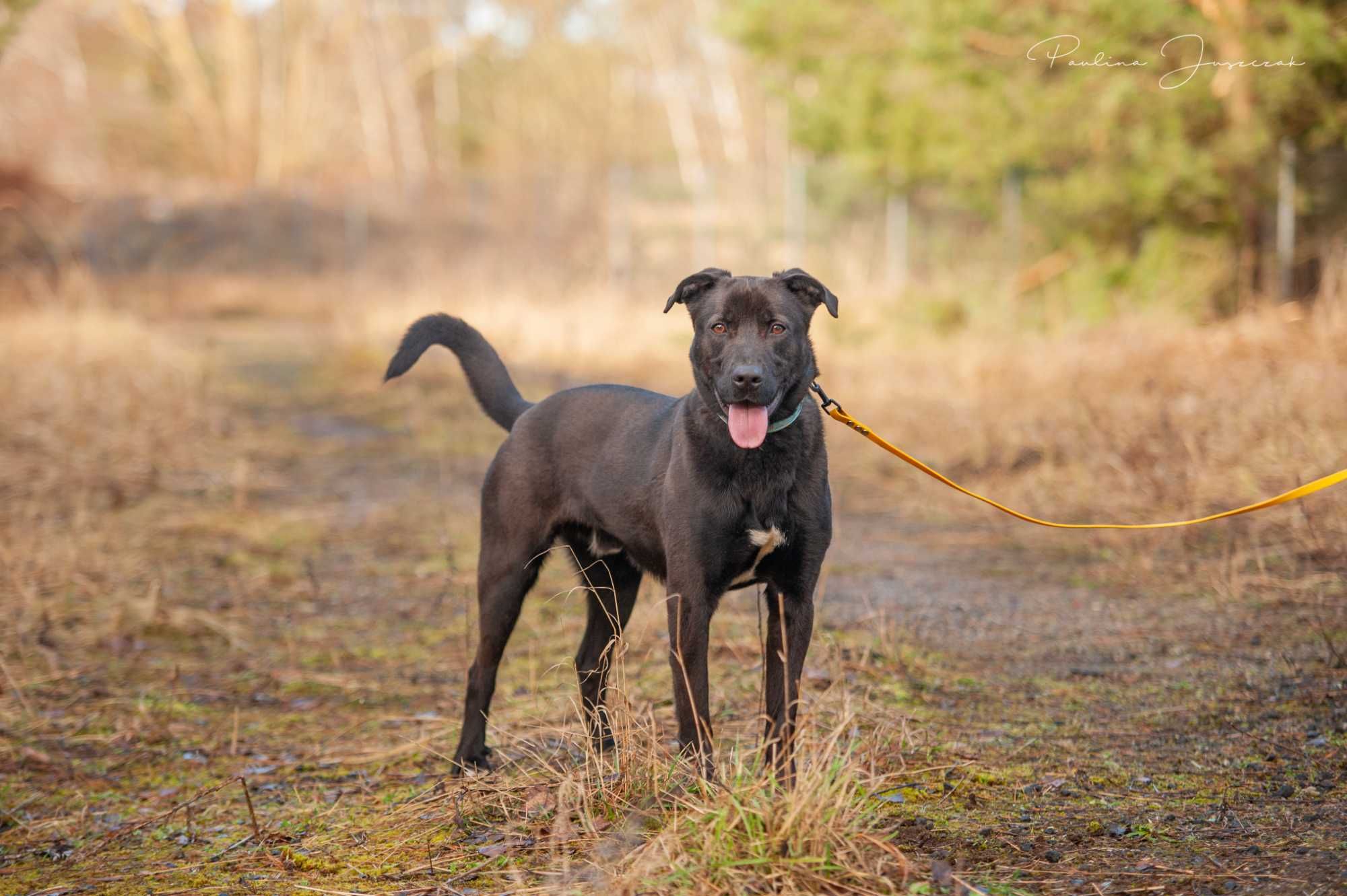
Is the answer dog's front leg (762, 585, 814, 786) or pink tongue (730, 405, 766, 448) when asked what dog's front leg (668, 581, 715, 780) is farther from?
pink tongue (730, 405, 766, 448)

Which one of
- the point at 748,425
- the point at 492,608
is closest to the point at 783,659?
the point at 748,425

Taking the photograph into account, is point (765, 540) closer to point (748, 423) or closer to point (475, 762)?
point (748, 423)

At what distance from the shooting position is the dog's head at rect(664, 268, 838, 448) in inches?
127

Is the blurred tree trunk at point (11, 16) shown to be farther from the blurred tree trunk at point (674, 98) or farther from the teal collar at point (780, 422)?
the blurred tree trunk at point (674, 98)

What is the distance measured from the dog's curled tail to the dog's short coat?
0.14 m

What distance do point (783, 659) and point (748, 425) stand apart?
2.07 ft

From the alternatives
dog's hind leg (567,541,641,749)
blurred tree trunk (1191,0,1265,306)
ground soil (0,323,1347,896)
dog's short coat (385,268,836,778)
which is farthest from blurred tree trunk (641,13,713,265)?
dog's short coat (385,268,836,778)

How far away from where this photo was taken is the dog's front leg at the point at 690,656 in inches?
129

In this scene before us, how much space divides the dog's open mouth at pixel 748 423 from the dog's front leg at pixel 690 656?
0.43 meters

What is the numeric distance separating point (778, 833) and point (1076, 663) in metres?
2.65

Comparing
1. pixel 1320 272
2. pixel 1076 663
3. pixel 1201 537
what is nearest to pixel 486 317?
pixel 1320 272

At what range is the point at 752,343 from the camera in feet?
11.0

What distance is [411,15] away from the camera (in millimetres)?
37312

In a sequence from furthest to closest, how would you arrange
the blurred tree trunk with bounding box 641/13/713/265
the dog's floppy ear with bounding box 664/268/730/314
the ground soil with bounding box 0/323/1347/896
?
the blurred tree trunk with bounding box 641/13/713/265 < the dog's floppy ear with bounding box 664/268/730/314 < the ground soil with bounding box 0/323/1347/896
